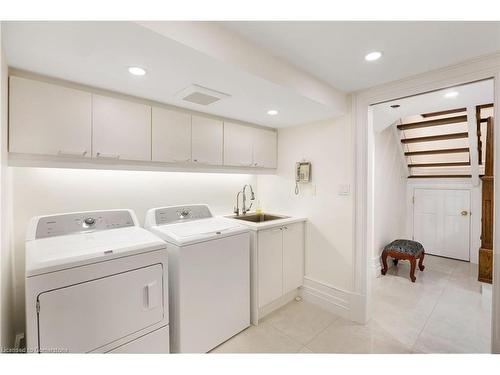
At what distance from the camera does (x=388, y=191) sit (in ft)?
11.8

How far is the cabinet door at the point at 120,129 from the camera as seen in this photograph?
1697mm

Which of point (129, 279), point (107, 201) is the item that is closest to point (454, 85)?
point (129, 279)

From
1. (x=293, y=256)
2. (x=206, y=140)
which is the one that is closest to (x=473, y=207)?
(x=293, y=256)

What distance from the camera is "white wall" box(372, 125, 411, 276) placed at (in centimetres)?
334

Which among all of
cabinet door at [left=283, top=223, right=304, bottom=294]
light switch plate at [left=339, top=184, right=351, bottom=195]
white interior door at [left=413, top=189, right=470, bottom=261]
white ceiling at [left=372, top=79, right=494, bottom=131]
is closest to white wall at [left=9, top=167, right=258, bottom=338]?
cabinet door at [left=283, top=223, right=304, bottom=294]

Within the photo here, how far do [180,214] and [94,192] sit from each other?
74cm

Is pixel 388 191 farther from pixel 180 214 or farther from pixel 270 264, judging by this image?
pixel 180 214

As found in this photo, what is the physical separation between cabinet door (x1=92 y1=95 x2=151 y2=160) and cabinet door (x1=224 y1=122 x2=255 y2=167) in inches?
32.2

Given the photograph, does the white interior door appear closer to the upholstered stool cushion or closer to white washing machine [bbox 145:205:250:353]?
the upholstered stool cushion

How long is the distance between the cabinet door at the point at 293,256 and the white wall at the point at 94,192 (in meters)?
0.89

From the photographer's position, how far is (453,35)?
135 cm

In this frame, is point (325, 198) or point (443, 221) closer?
point (325, 198)

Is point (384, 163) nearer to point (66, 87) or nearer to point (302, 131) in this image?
point (302, 131)

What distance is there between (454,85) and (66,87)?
2.85 metres
